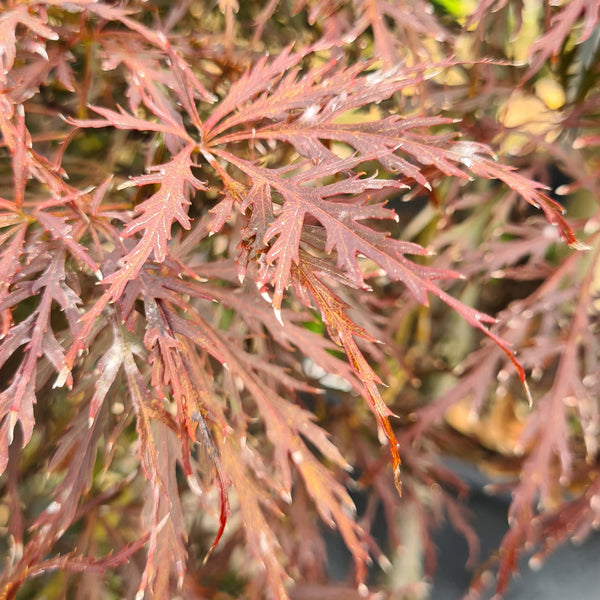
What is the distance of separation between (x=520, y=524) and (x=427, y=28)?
1.77 feet

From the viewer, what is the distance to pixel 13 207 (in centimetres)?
41

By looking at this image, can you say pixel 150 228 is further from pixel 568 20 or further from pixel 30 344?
pixel 568 20

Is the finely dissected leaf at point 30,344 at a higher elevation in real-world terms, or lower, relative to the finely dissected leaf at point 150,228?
lower

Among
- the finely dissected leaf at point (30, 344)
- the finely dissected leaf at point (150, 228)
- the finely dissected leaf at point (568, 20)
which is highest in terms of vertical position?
the finely dissected leaf at point (568, 20)

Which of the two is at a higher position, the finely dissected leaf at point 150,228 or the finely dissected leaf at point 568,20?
the finely dissected leaf at point 568,20

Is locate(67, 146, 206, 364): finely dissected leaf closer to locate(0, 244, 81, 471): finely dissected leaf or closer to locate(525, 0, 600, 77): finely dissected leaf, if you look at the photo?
locate(0, 244, 81, 471): finely dissected leaf

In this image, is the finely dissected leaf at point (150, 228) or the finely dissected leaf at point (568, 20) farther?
the finely dissected leaf at point (568, 20)

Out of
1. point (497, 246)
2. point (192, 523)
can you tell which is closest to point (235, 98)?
point (497, 246)

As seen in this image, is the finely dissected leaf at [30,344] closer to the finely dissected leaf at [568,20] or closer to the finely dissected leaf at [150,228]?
the finely dissected leaf at [150,228]

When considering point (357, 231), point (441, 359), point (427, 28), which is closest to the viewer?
point (357, 231)

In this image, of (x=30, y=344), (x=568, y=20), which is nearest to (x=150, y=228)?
(x=30, y=344)

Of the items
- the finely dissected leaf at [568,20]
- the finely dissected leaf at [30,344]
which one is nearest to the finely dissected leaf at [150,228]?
the finely dissected leaf at [30,344]

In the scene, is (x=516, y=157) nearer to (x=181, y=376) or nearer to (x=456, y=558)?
(x=181, y=376)

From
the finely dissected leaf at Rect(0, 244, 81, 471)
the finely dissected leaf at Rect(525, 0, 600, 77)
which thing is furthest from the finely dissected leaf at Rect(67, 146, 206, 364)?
the finely dissected leaf at Rect(525, 0, 600, 77)
